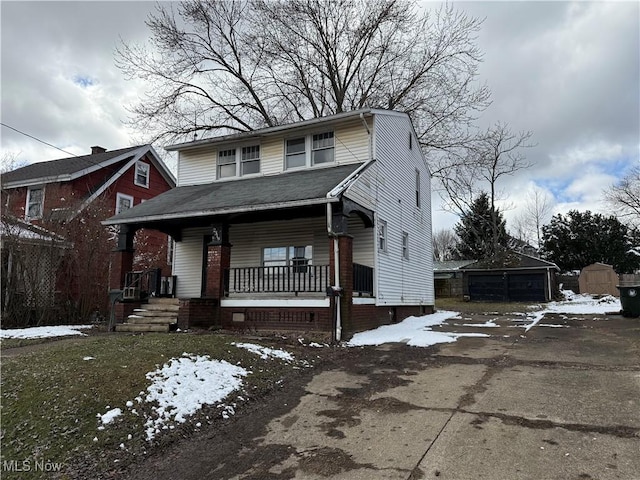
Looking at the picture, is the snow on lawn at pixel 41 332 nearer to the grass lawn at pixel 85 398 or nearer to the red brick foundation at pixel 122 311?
the red brick foundation at pixel 122 311

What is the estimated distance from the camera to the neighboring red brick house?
13.3 m

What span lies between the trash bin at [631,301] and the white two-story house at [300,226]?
6786 mm

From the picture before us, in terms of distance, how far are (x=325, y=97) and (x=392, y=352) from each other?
1916 cm

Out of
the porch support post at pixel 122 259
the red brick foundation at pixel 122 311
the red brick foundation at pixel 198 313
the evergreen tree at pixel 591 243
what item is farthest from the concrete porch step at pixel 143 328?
the evergreen tree at pixel 591 243

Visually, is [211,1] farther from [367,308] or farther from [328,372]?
[328,372]

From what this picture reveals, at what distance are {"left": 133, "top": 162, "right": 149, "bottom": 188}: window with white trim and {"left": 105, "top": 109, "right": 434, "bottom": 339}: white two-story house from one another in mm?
8942

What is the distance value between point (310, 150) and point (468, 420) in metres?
10.9

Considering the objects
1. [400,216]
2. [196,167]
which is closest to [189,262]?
[196,167]

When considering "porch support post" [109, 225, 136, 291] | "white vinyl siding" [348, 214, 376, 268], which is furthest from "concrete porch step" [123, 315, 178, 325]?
"white vinyl siding" [348, 214, 376, 268]

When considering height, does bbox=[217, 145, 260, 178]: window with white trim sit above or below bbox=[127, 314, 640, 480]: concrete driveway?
above

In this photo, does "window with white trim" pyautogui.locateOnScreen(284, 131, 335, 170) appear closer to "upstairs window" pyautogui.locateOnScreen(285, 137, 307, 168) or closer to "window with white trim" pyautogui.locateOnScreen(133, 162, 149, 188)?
"upstairs window" pyautogui.locateOnScreen(285, 137, 307, 168)

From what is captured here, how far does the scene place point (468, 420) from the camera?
183 inches

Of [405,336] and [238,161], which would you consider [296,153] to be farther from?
[405,336]

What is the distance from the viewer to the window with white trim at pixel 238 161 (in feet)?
49.6
